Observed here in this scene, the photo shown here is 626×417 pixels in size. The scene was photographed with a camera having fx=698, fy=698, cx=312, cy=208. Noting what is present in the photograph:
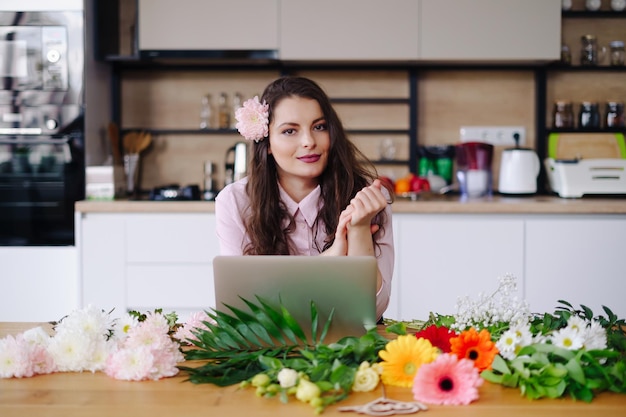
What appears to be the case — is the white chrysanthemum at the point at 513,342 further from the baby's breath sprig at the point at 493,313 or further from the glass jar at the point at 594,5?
the glass jar at the point at 594,5

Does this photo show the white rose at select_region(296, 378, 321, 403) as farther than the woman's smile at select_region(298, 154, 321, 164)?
No

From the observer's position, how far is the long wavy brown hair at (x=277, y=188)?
1.91 m

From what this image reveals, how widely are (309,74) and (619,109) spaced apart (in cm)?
161

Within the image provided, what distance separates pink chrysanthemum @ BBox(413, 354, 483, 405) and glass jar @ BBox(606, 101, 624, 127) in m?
2.94

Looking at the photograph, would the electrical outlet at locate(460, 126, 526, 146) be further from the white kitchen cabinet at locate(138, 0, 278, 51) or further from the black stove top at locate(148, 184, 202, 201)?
the black stove top at locate(148, 184, 202, 201)

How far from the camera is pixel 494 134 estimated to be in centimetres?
368

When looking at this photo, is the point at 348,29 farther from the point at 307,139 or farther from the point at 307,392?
the point at 307,392

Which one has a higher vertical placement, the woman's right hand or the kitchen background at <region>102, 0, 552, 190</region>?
the kitchen background at <region>102, 0, 552, 190</region>

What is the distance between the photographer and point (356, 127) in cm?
370

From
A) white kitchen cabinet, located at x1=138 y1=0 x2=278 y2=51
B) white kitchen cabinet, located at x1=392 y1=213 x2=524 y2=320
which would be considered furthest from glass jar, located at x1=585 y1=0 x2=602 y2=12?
white kitchen cabinet, located at x1=138 y1=0 x2=278 y2=51

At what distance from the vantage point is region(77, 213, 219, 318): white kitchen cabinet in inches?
122

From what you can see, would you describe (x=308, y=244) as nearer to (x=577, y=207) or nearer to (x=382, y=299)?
(x=382, y=299)

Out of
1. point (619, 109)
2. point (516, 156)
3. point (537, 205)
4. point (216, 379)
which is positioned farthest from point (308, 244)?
point (619, 109)

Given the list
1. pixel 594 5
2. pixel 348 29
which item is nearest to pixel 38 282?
pixel 348 29
